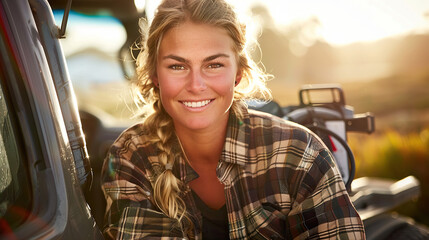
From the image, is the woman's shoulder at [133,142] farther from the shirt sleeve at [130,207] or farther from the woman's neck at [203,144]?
the woman's neck at [203,144]

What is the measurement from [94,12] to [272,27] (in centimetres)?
1517

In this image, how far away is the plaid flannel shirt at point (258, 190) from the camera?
1.78 m

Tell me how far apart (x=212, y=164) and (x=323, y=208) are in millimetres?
615

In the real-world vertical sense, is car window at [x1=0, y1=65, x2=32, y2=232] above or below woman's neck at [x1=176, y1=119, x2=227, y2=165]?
above

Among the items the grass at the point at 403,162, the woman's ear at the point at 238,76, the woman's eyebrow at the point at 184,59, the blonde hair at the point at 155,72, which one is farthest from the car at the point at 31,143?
the grass at the point at 403,162

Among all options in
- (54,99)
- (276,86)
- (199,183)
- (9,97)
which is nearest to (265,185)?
(199,183)

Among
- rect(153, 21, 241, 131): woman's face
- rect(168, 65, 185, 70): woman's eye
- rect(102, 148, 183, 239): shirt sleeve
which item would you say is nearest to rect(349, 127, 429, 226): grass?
rect(153, 21, 241, 131): woman's face

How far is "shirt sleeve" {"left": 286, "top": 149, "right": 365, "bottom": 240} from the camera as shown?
1782 millimetres

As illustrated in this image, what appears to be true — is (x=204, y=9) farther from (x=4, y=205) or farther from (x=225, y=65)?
(x=4, y=205)

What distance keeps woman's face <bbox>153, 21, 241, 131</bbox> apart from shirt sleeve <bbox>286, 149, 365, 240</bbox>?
19.3 inches

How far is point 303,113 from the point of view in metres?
2.64

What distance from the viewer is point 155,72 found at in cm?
219

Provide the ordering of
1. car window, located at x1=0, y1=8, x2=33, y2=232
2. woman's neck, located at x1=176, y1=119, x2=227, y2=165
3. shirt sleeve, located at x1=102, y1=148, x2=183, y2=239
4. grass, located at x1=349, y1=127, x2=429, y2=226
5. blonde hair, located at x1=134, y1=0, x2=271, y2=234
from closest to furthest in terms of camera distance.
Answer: car window, located at x1=0, y1=8, x2=33, y2=232 < shirt sleeve, located at x1=102, y1=148, x2=183, y2=239 < blonde hair, located at x1=134, y1=0, x2=271, y2=234 < woman's neck, located at x1=176, y1=119, x2=227, y2=165 < grass, located at x1=349, y1=127, x2=429, y2=226

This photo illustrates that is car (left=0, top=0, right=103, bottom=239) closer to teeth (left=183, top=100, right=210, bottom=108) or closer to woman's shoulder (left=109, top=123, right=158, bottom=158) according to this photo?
woman's shoulder (left=109, top=123, right=158, bottom=158)
